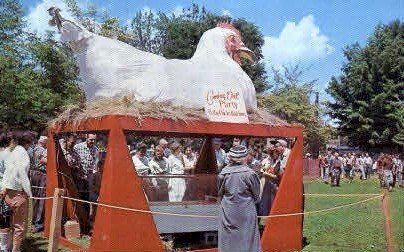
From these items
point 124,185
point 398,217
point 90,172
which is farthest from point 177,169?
point 398,217

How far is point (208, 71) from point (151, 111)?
5.15ft

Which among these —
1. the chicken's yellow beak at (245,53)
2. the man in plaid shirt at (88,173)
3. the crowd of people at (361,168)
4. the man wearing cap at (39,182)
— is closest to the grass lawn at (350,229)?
the chicken's yellow beak at (245,53)

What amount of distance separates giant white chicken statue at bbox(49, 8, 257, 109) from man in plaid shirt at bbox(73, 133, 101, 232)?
7.73ft

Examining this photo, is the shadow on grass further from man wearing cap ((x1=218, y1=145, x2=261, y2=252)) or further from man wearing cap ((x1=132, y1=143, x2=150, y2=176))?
man wearing cap ((x1=218, y1=145, x2=261, y2=252))

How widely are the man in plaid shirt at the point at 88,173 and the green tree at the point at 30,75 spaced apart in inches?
421

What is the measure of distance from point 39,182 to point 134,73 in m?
4.16

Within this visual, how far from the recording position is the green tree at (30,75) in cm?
2291

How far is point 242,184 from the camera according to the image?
634 centimetres

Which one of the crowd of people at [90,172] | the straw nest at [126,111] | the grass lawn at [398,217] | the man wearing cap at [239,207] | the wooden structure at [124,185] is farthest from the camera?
the grass lawn at [398,217]

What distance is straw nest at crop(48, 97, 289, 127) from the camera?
778 cm

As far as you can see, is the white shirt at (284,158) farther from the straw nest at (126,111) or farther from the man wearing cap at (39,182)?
the man wearing cap at (39,182)

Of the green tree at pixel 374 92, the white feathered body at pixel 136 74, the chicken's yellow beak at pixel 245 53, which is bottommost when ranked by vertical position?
the white feathered body at pixel 136 74

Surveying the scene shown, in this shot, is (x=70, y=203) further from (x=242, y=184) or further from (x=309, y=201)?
(x=309, y=201)

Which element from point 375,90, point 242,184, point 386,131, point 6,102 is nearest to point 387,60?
point 375,90
